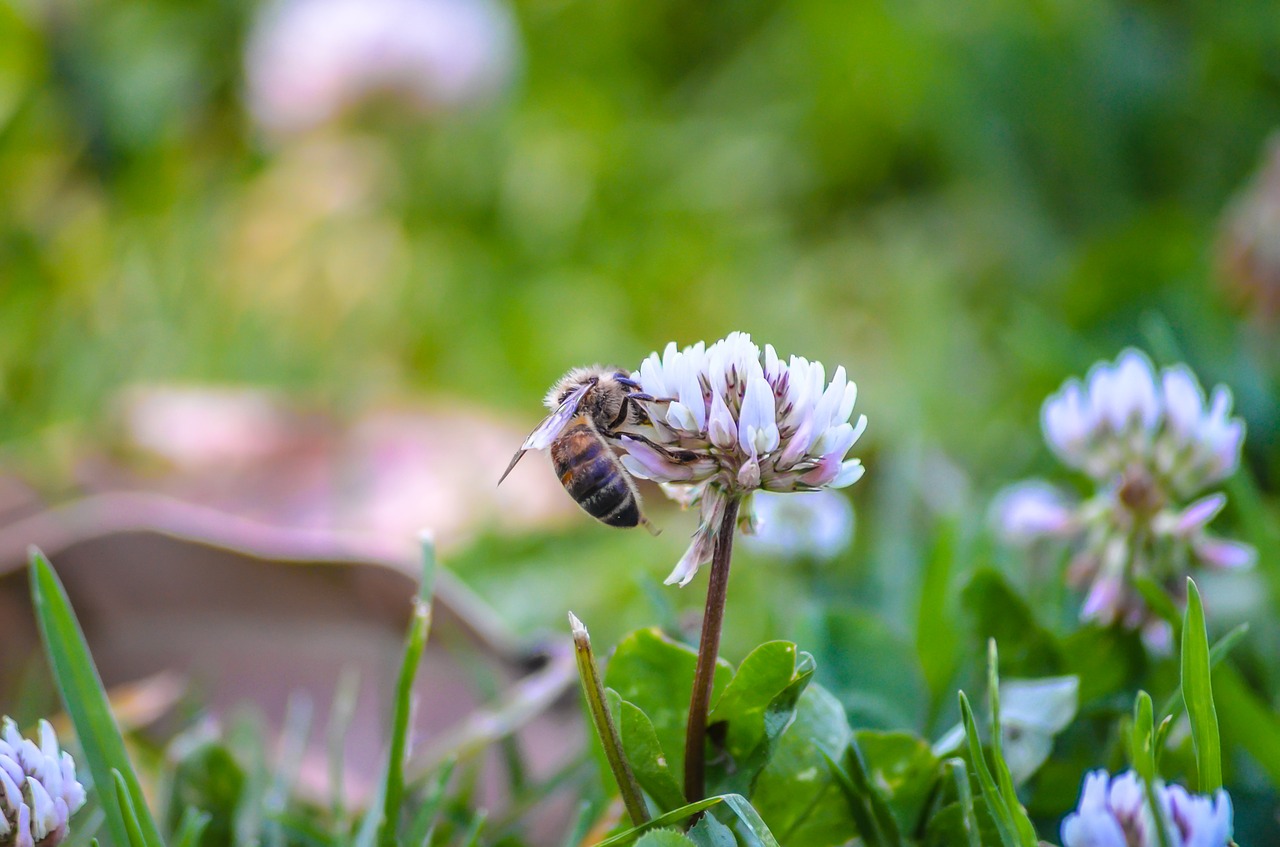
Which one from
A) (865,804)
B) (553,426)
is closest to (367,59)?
(553,426)

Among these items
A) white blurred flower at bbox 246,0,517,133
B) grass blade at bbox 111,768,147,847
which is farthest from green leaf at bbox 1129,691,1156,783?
white blurred flower at bbox 246,0,517,133

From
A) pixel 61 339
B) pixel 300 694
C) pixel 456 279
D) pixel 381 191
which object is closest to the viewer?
pixel 300 694

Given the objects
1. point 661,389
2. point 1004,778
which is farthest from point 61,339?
point 1004,778

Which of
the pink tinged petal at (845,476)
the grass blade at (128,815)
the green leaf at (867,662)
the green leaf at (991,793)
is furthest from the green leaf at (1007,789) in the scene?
the grass blade at (128,815)

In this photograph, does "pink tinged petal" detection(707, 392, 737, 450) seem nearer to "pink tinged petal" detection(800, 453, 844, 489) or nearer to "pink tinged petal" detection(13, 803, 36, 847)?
"pink tinged petal" detection(800, 453, 844, 489)

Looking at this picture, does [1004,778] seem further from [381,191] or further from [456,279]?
[381,191]

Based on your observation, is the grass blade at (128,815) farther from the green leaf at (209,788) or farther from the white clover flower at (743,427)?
the white clover flower at (743,427)
